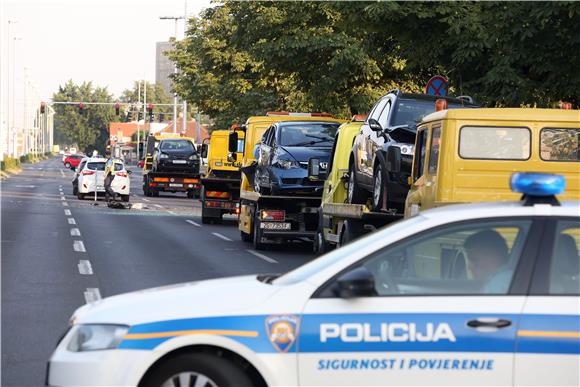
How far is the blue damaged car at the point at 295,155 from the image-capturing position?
21.3 meters

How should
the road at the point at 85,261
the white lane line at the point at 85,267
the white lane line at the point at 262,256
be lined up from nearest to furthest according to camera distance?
the road at the point at 85,261 → the white lane line at the point at 85,267 → the white lane line at the point at 262,256

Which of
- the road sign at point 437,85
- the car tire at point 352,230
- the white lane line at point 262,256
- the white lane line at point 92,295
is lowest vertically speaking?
the white lane line at point 262,256

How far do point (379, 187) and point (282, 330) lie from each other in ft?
30.9

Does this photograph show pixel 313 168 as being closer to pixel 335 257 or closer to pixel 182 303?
pixel 335 257

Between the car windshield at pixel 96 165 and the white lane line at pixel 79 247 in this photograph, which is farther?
the car windshield at pixel 96 165

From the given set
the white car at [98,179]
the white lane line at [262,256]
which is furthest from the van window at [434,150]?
the white car at [98,179]

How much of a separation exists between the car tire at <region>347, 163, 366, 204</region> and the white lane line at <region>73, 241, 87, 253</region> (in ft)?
16.3

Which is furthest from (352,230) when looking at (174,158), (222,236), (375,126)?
(174,158)

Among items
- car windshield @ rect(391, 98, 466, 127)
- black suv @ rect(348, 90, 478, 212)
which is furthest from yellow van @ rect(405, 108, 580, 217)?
car windshield @ rect(391, 98, 466, 127)

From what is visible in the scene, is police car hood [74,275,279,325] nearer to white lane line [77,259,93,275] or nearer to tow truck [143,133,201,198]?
white lane line [77,259,93,275]

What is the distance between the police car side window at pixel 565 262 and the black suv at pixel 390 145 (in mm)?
7450

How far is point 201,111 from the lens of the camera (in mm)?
57031

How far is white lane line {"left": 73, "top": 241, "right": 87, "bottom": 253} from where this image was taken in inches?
782

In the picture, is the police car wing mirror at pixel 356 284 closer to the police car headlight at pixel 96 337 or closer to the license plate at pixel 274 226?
the police car headlight at pixel 96 337
